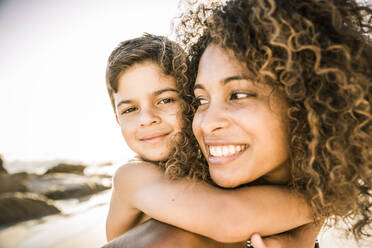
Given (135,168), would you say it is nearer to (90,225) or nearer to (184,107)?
(184,107)

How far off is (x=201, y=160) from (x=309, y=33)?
4.46 ft

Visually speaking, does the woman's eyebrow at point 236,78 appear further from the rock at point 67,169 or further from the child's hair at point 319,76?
the rock at point 67,169

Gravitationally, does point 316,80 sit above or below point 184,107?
above

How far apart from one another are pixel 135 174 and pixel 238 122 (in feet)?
3.16

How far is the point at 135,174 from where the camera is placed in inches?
93.0

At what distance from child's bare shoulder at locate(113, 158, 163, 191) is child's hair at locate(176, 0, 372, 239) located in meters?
1.05

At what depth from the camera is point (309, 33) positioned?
1.76m

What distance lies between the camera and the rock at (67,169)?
13.7 meters

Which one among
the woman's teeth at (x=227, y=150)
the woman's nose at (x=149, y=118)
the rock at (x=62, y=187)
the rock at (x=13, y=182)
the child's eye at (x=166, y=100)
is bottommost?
the rock at (x=62, y=187)

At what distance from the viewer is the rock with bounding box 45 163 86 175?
538 inches

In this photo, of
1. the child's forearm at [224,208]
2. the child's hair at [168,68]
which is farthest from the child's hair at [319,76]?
the child's hair at [168,68]

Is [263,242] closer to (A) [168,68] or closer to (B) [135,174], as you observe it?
(B) [135,174]

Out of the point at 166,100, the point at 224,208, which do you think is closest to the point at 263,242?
the point at 224,208

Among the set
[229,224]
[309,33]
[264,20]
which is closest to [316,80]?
[309,33]
